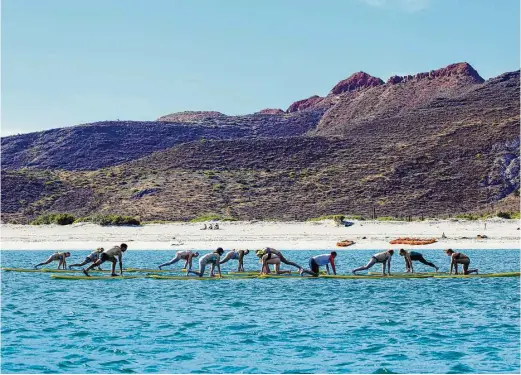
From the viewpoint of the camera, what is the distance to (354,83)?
18188 cm

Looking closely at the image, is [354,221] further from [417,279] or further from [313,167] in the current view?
[313,167]

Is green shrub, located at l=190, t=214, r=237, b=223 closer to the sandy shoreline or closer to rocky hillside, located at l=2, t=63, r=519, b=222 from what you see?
rocky hillside, located at l=2, t=63, r=519, b=222

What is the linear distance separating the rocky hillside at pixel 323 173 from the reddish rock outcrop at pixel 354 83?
57388 millimetres

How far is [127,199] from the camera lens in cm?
7594

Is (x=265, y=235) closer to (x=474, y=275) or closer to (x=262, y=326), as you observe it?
(x=474, y=275)

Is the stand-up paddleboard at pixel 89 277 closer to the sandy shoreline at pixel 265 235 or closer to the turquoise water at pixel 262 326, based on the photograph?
the turquoise water at pixel 262 326

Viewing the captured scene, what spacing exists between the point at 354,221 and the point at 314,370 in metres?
39.8

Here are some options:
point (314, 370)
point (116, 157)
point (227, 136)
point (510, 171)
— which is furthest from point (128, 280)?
point (227, 136)

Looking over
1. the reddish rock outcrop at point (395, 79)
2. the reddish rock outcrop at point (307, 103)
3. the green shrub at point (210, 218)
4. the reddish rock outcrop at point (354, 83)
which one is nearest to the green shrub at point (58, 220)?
the green shrub at point (210, 218)

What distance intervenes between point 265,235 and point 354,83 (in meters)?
137

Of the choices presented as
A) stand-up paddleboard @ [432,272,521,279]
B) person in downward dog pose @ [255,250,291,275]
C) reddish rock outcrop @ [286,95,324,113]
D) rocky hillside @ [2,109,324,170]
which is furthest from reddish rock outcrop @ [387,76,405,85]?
person in downward dog pose @ [255,250,291,275]

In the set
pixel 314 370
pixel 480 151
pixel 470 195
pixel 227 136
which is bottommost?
pixel 314 370

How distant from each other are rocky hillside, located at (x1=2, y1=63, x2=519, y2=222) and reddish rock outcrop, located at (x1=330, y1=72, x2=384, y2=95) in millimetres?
57388

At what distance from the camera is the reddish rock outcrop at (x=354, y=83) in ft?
583
